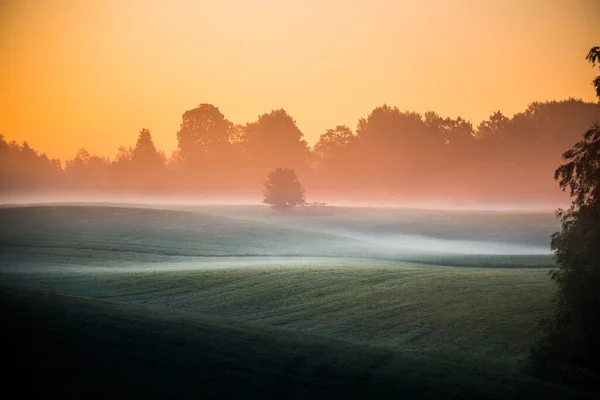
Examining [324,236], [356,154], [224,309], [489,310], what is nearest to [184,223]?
[324,236]

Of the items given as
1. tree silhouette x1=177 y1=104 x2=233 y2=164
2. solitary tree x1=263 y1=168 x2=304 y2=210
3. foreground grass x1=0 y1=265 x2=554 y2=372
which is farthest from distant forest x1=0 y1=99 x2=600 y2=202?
foreground grass x1=0 y1=265 x2=554 y2=372

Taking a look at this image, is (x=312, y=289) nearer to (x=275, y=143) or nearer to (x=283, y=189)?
(x=283, y=189)

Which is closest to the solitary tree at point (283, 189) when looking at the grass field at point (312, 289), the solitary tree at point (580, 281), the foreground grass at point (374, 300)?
the grass field at point (312, 289)

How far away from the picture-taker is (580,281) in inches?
545

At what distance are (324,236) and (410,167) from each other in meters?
58.9

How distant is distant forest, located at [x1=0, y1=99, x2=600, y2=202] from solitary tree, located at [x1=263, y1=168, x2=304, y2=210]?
36.1 metres

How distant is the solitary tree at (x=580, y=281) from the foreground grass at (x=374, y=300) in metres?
1.24

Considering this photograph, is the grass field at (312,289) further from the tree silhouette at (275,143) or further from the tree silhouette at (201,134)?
the tree silhouette at (201,134)

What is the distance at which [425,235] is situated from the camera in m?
62.7

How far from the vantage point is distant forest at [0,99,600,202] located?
103 meters

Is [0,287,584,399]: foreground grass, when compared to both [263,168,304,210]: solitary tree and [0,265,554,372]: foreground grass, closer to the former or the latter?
[0,265,554,372]: foreground grass

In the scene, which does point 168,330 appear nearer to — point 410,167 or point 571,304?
point 571,304

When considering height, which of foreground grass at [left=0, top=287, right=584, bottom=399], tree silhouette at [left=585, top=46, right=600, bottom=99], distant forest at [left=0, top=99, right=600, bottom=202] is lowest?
foreground grass at [left=0, top=287, right=584, bottom=399]

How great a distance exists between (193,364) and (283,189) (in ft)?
202
